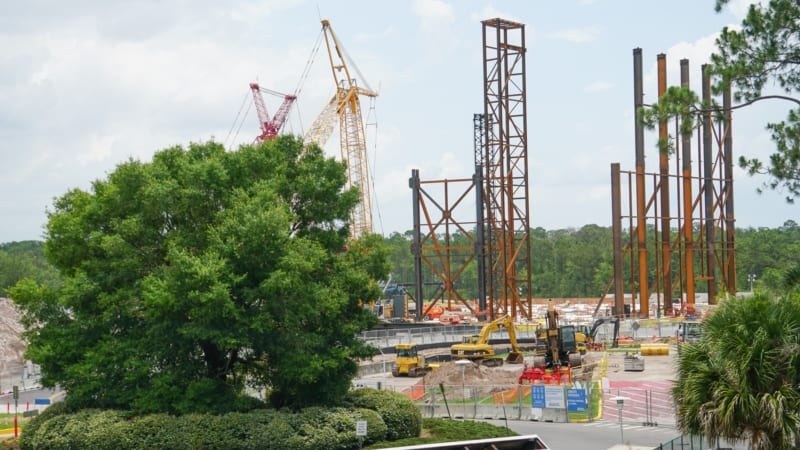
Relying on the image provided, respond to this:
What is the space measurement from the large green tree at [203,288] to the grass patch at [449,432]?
283 cm

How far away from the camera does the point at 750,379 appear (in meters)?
18.7

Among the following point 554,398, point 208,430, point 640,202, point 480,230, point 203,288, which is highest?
point 640,202

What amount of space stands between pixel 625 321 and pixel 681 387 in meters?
60.1

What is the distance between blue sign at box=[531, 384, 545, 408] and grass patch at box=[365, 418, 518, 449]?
833cm

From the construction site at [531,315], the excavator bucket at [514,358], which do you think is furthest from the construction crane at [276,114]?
the excavator bucket at [514,358]

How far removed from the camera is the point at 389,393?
31.2 meters

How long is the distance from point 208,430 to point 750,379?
576 inches

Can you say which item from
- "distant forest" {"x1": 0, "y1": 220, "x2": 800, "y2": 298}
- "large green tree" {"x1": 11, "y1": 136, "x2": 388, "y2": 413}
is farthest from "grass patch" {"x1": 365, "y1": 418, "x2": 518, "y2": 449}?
"distant forest" {"x1": 0, "y1": 220, "x2": 800, "y2": 298}

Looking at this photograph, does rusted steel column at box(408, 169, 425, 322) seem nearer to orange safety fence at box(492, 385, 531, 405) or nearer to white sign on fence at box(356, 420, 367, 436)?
orange safety fence at box(492, 385, 531, 405)

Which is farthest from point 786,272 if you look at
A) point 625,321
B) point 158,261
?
point 625,321

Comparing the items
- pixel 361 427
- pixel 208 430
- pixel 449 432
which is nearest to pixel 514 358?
pixel 449 432

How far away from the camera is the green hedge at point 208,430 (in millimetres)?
26969

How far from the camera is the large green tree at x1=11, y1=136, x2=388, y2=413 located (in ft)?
92.6

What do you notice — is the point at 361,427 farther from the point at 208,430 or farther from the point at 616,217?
the point at 616,217
